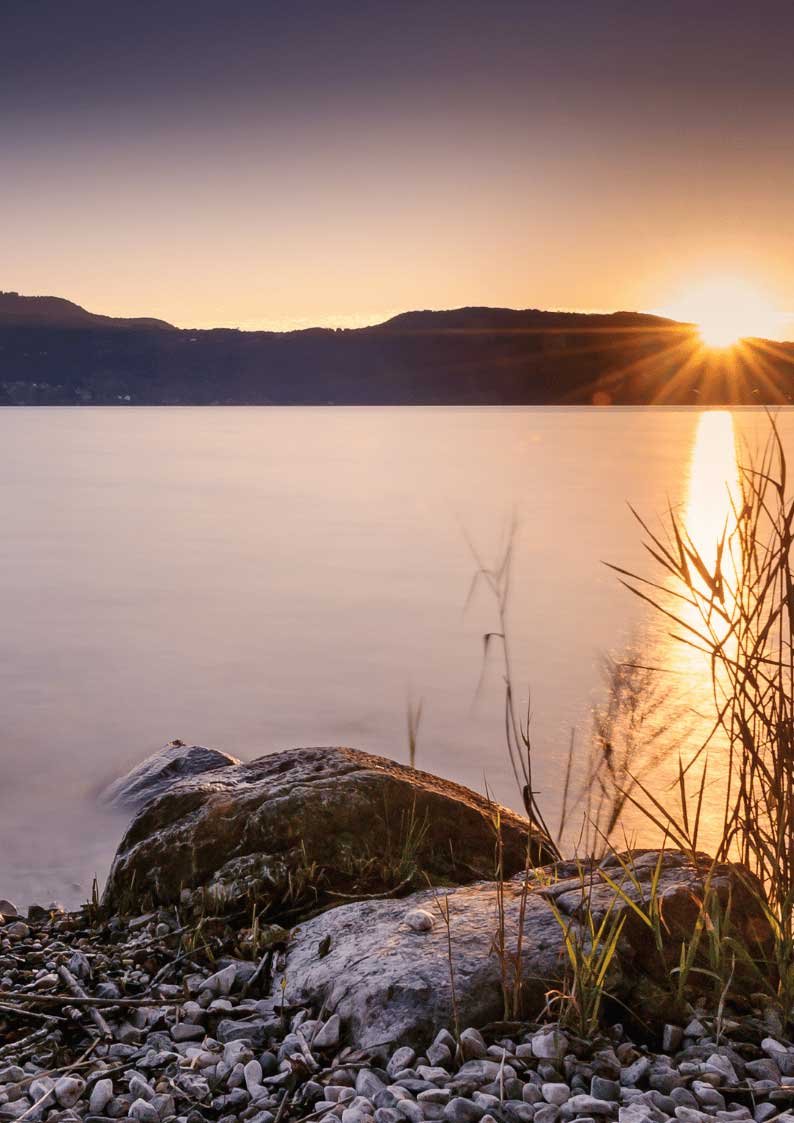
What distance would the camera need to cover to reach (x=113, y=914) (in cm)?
453

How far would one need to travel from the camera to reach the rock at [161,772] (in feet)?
23.4

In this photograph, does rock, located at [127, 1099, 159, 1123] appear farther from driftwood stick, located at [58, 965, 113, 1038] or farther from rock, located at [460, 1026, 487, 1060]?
rock, located at [460, 1026, 487, 1060]

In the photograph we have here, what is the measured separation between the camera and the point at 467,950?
3234mm

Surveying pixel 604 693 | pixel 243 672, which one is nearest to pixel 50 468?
pixel 243 672

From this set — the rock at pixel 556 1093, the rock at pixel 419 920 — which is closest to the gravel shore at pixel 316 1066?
the rock at pixel 556 1093

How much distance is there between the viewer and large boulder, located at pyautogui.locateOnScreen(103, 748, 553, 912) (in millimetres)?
4293

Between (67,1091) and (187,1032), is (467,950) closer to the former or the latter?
(187,1032)

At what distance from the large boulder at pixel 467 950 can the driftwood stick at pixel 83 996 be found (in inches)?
23.9

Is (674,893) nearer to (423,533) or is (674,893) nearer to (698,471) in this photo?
(423,533)

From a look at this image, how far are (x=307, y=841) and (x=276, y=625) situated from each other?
10277 millimetres

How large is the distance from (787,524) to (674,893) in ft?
4.46

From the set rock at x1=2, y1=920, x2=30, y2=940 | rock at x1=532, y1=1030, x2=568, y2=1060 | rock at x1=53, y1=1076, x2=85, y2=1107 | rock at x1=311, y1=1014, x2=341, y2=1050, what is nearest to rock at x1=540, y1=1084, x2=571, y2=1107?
rock at x1=532, y1=1030, x2=568, y2=1060

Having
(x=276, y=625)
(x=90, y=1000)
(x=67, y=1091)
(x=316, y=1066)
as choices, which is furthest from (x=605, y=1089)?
(x=276, y=625)

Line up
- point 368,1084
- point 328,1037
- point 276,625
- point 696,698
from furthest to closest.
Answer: point 276,625 < point 696,698 < point 328,1037 < point 368,1084
